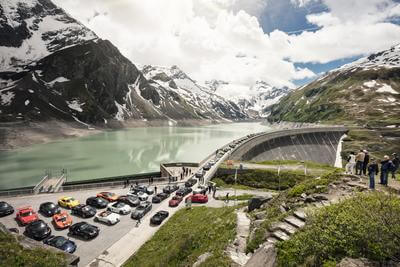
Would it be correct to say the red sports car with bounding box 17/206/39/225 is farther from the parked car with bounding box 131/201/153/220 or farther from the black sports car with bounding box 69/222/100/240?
the parked car with bounding box 131/201/153/220

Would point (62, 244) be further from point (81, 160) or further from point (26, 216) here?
point (81, 160)

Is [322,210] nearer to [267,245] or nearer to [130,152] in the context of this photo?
[267,245]

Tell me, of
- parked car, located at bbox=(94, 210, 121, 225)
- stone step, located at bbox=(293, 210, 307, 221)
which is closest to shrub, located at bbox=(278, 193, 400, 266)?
stone step, located at bbox=(293, 210, 307, 221)

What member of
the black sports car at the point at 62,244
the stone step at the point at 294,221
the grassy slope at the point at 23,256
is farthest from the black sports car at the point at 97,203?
the stone step at the point at 294,221

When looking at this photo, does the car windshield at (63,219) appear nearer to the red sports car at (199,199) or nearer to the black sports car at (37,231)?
the black sports car at (37,231)

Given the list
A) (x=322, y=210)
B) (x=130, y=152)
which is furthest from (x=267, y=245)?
(x=130, y=152)
